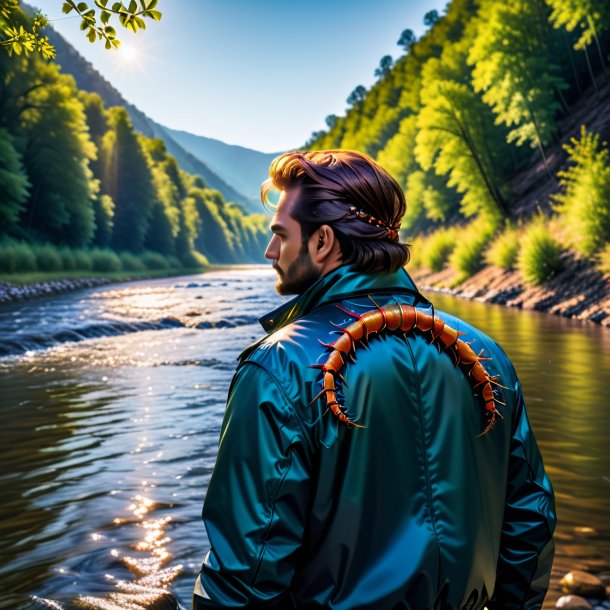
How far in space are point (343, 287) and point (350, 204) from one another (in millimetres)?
201

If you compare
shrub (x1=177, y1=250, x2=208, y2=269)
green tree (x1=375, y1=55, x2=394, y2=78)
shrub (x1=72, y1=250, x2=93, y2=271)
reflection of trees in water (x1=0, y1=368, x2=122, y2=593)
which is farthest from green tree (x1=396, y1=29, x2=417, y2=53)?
reflection of trees in water (x1=0, y1=368, x2=122, y2=593)

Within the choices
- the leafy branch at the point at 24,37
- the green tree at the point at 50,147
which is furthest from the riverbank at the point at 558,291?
the green tree at the point at 50,147

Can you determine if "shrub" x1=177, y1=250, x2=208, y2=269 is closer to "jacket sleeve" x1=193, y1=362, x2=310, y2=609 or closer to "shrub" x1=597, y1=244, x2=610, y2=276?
"shrub" x1=597, y1=244, x2=610, y2=276

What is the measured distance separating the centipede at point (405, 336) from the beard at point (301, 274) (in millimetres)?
165

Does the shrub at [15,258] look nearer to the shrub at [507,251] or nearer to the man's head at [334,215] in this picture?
the shrub at [507,251]

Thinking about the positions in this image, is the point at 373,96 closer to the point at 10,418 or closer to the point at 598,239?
the point at 598,239

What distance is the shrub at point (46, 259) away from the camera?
1513 inches

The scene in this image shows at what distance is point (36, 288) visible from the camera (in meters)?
31.7

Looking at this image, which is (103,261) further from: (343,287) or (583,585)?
(343,287)

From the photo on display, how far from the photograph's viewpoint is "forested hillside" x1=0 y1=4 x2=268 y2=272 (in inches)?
1489

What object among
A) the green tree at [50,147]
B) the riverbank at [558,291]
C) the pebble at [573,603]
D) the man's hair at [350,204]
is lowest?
the pebble at [573,603]

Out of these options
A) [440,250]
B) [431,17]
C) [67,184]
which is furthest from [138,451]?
[431,17]

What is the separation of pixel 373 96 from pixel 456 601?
107057 mm

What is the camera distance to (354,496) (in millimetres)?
1538
